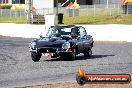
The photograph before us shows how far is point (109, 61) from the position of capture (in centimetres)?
2088

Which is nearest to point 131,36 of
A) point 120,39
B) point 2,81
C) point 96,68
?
point 120,39

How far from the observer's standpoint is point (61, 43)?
20.9 m

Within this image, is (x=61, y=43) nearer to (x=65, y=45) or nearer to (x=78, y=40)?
(x=65, y=45)

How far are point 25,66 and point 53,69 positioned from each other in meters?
1.68

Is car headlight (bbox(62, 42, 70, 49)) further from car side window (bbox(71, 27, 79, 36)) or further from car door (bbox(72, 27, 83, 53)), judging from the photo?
car side window (bbox(71, 27, 79, 36))

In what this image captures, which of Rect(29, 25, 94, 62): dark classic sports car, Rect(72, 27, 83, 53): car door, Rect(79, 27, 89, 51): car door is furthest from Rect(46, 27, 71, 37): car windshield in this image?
Rect(79, 27, 89, 51): car door

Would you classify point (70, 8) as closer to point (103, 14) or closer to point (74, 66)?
point (103, 14)

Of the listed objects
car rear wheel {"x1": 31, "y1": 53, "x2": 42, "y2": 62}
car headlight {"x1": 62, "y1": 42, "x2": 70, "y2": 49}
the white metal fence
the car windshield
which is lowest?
car rear wheel {"x1": 31, "y1": 53, "x2": 42, "y2": 62}

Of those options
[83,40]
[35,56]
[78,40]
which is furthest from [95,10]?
[35,56]

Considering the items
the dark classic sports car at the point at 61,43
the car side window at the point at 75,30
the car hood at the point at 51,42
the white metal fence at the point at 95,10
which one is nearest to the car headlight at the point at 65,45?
the dark classic sports car at the point at 61,43

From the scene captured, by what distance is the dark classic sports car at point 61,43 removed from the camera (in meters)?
20.7

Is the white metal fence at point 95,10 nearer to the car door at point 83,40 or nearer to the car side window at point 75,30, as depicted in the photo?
the car door at point 83,40

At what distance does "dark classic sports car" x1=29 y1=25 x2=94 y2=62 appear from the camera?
68.0ft

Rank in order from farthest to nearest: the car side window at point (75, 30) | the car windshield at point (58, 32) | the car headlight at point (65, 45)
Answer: the car side window at point (75, 30), the car windshield at point (58, 32), the car headlight at point (65, 45)
